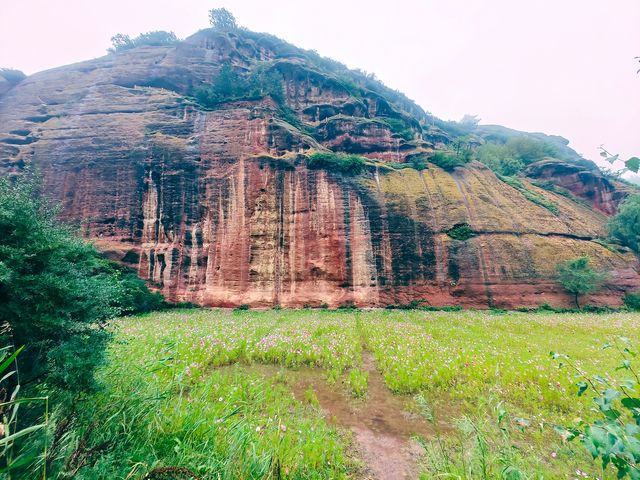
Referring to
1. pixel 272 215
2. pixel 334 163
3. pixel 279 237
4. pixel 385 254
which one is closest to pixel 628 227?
pixel 385 254

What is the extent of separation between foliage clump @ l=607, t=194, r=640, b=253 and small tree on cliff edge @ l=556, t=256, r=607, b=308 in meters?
6.34

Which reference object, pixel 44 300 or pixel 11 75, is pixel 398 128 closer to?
pixel 44 300

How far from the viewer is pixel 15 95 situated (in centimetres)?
2908

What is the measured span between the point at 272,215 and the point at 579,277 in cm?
2584

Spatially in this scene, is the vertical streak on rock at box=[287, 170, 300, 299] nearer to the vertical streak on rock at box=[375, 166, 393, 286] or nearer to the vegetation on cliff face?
the vertical streak on rock at box=[375, 166, 393, 286]

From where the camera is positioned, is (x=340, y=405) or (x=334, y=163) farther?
(x=334, y=163)

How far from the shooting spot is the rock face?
21.6 m

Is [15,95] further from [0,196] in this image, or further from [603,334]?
[603,334]

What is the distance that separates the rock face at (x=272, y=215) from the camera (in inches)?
851

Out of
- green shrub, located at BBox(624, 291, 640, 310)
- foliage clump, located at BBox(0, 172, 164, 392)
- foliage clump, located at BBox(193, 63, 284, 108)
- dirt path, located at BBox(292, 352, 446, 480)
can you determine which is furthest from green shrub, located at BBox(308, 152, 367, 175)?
green shrub, located at BBox(624, 291, 640, 310)

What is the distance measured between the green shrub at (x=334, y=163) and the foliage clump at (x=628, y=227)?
2564 cm

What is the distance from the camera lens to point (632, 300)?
20656mm

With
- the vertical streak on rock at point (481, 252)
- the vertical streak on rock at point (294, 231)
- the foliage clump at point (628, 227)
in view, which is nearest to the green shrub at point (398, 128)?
the vertical streak on rock at point (481, 252)

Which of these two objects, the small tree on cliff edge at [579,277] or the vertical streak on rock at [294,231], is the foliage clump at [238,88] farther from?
the small tree on cliff edge at [579,277]
